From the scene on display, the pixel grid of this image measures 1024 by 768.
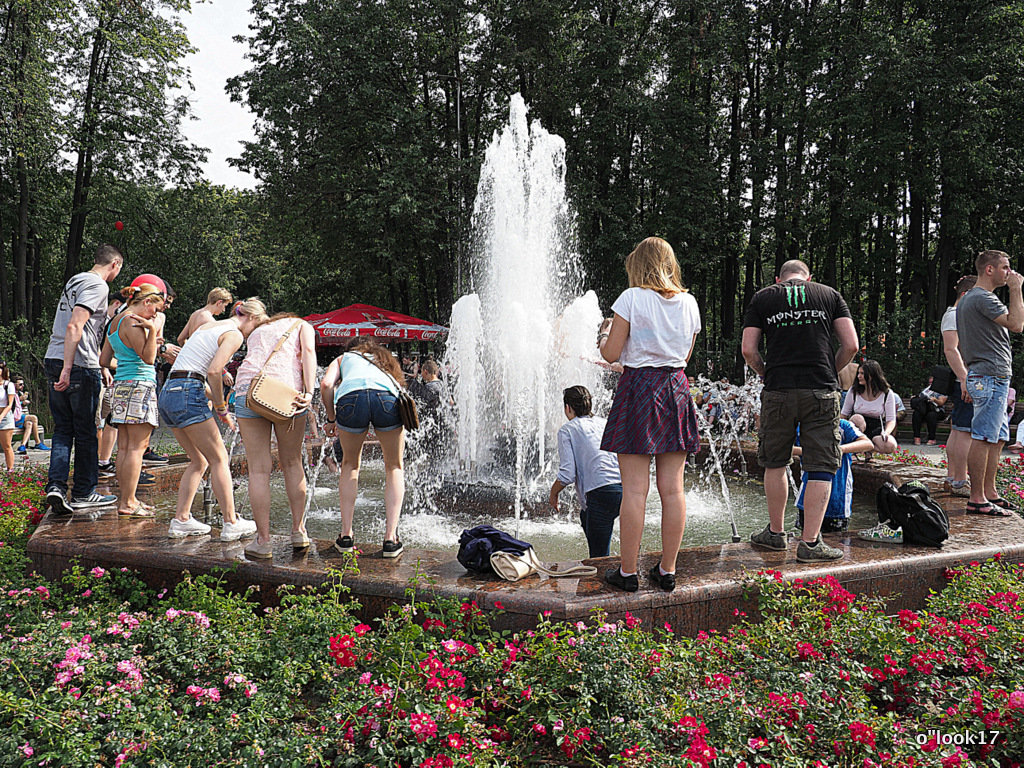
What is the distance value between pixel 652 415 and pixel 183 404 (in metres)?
3.01

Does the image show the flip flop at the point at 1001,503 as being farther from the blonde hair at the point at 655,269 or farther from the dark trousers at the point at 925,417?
the dark trousers at the point at 925,417

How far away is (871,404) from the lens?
23.0 ft

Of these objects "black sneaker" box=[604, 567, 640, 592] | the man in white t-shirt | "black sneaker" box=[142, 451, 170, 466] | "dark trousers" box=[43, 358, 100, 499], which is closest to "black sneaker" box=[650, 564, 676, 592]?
"black sneaker" box=[604, 567, 640, 592]

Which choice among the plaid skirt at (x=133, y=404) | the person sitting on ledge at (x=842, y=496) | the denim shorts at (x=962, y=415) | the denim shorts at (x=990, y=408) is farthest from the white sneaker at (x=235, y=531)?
the denim shorts at (x=962, y=415)

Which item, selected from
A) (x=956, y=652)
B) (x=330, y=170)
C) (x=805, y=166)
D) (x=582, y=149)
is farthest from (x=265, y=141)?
(x=956, y=652)

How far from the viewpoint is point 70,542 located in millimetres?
4328

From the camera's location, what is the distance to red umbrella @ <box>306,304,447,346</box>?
18.8 metres

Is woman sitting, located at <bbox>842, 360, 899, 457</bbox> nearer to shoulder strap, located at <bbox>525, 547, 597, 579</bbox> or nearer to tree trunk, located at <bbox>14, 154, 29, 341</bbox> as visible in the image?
shoulder strap, located at <bbox>525, 547, 597, 579</bbox>

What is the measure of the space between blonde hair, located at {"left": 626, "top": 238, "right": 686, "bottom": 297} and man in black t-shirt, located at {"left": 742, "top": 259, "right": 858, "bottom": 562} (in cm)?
66

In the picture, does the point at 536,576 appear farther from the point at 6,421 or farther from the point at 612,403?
the point at 6,421

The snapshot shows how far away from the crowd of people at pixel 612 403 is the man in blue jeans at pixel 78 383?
0.05 ft

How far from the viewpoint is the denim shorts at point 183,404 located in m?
4.47

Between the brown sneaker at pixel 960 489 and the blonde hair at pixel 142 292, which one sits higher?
the blonde hair at pixel 142 292

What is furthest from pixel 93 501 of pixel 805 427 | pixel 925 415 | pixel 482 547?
pixel 925 415
